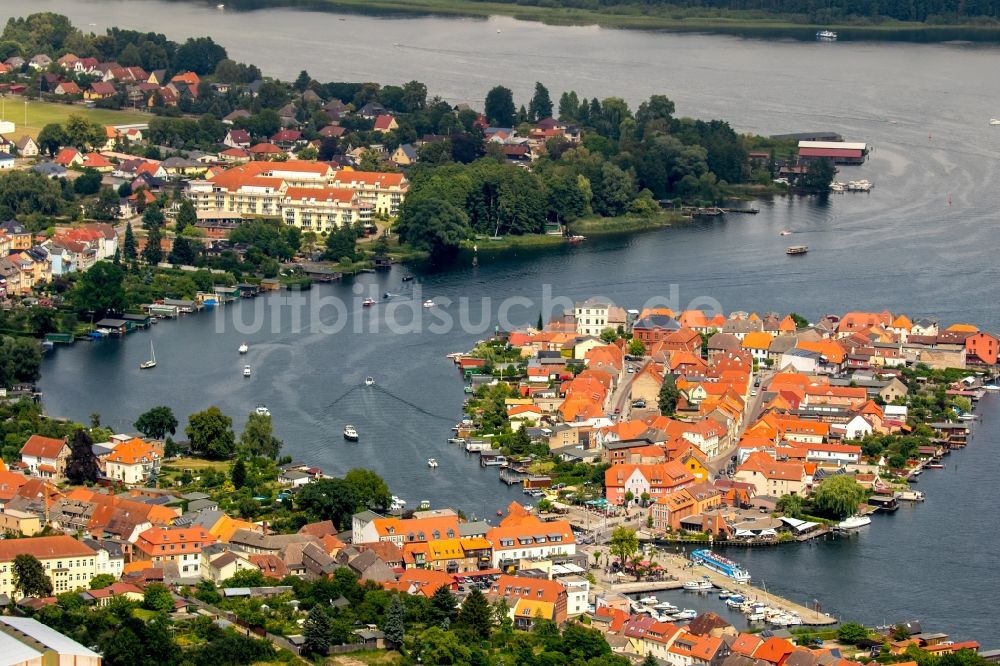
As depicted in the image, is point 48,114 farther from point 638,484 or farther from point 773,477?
point 773,477

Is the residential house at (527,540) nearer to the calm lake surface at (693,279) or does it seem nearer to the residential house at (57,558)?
the calm lake surface at (693,279)

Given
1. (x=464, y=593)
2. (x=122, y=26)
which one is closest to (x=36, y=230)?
(x=464, y=593)

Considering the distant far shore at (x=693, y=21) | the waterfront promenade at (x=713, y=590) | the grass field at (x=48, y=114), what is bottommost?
the waterfront promenade at (x=713, y=590)

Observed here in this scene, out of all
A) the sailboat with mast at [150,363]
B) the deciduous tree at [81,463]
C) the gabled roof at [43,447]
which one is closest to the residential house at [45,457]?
the gabled roof at [43,447]

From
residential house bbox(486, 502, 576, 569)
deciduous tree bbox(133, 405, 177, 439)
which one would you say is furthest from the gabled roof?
residential house bbox(486, 502, 576, 569)

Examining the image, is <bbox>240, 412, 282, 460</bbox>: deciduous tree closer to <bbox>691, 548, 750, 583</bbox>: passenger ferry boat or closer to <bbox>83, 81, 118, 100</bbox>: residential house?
<bbox>691, 548, 750, 583</bbox>: passenger ferry boat

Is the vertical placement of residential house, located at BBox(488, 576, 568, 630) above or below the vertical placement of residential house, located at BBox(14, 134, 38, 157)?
below
